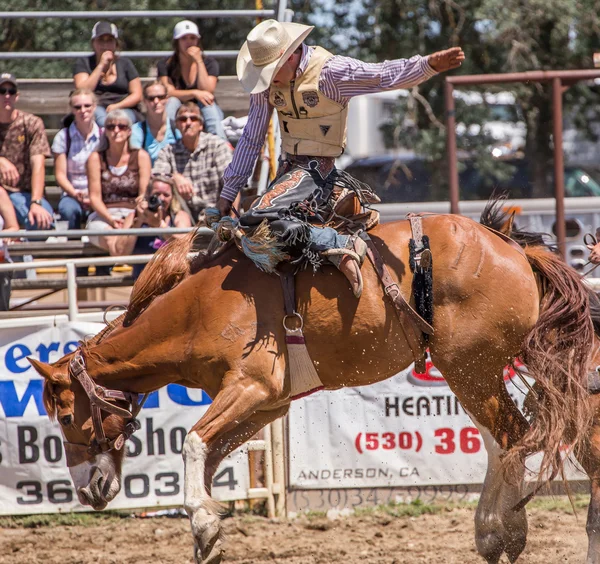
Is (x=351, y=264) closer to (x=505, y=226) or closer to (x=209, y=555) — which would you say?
(x=505, y=226)

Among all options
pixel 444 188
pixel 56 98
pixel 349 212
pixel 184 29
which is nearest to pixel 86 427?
pixel 349 212

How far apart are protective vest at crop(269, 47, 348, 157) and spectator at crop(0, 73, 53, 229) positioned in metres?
3.90

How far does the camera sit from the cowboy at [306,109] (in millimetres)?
4246

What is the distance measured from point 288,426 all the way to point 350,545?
3.51ft

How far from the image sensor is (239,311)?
4.41 m

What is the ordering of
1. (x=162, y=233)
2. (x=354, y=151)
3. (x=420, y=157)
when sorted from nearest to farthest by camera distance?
(x=162, y=233) → (x=420, y=157) → (x=354, y=151)

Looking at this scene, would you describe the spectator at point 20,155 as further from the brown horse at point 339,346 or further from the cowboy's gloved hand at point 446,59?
the cowboy's gloved hand at point 446,59

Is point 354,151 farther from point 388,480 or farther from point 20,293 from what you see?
point 388,480

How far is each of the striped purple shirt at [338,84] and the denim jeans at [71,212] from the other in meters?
3.45

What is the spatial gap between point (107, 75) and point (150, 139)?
1.01m

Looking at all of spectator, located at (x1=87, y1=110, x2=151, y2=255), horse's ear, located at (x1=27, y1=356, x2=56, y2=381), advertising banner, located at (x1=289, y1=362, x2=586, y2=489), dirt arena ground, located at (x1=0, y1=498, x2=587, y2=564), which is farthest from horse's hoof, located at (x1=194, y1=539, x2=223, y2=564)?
spectator, located at (x1=87, y1=110, x2=151, y2=255)

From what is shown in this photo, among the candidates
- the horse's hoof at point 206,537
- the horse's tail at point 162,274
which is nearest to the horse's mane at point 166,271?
the horse's tail at point 162,274

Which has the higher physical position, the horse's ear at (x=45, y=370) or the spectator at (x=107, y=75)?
the spectator at (x=107, y=75)

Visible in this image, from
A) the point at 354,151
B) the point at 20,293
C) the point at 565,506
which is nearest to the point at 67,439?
the point at 565,506
